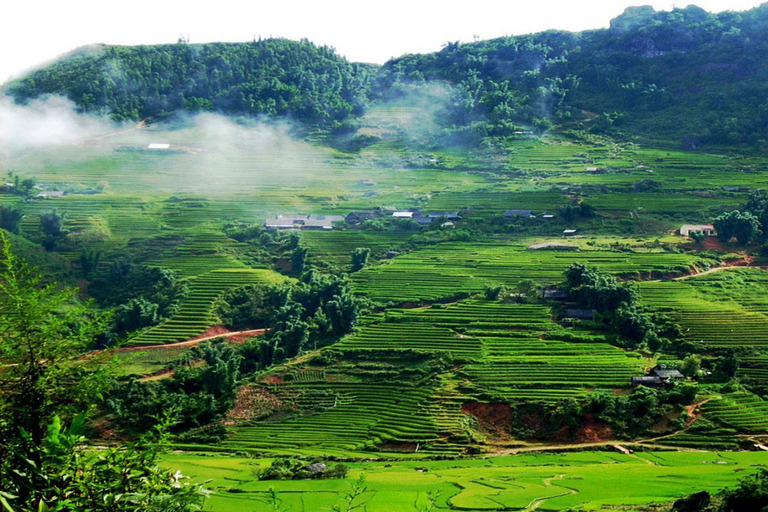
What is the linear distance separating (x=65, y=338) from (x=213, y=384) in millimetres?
37528

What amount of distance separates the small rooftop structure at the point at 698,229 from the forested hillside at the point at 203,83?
56514 mm

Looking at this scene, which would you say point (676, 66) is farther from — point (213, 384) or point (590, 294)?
point (213, 384)

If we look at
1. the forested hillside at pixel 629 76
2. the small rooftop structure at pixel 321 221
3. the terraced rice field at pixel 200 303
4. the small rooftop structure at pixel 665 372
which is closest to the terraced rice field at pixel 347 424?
the terraced rice field at pixel 200 303

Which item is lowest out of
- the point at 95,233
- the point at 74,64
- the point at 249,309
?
the point at 249,309

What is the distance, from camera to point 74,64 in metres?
116

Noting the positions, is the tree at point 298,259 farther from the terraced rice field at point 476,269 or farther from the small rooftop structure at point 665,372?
the small rooftop structure at point 665,372

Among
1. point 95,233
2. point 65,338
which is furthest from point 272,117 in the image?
point 65,338

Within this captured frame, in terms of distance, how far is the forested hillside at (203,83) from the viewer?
111 metres

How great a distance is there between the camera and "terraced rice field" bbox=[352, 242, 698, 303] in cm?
6134

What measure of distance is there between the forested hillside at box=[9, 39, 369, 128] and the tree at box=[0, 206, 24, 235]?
36868 mm

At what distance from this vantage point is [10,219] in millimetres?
A: 74875

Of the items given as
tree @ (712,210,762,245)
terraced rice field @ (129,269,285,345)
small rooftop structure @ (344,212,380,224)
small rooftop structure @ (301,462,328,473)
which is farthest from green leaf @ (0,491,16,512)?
small rooftop structure @ (344,212,380,224)

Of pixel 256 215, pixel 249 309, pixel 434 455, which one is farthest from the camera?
pixel 256 215

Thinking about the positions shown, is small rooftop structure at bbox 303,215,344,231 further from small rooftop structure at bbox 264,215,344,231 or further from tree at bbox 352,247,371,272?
tree at bbox 352,247,371,272
